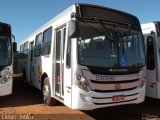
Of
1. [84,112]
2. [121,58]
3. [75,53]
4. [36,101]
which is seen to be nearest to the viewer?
[75,53]

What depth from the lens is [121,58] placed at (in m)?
7.46

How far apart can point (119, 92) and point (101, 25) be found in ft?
6.33

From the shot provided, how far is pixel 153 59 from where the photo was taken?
30.0 ft

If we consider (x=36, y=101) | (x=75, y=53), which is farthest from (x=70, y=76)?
(x=36, y=101)

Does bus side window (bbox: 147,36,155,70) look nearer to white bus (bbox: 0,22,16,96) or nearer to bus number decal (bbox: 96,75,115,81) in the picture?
bus number decal (bbox: 96,75,115,81)

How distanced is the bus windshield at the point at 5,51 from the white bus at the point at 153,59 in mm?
5138

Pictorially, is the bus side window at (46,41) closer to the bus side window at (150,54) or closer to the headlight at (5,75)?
the headlight at (5,75)

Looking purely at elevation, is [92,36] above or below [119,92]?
above

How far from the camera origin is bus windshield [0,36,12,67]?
31.9 ft

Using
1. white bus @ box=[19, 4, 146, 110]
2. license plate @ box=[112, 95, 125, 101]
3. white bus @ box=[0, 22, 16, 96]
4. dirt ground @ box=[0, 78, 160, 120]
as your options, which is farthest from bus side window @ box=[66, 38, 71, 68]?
white bus @ box=[0, 22, 16, 96]

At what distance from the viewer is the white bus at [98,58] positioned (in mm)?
6871

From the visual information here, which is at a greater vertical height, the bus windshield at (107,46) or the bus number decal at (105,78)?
the bus windshield at (107,46)

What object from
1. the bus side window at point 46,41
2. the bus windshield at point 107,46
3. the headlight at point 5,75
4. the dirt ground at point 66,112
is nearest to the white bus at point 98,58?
the bus windshield at point 107,46

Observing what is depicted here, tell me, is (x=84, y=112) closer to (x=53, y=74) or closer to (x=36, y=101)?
(x=53, y=74)
